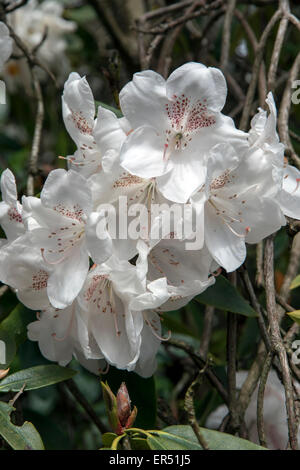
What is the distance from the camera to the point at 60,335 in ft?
3.21

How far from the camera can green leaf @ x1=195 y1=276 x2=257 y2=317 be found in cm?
108

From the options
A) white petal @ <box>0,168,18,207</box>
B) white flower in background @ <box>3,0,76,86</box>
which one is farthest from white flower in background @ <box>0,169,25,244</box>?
white flower in background @ <box>3,0,76,86</box>

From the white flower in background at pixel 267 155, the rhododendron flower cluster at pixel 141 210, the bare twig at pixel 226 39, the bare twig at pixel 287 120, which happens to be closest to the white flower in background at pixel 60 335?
the rhododendron flower cluster at pixel 141 210

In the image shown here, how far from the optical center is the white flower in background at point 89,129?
2.97 ft

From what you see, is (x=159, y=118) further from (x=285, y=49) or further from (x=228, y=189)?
(x=285, y=49)

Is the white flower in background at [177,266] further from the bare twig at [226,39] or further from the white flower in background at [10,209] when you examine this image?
the bare twig at [226,39]

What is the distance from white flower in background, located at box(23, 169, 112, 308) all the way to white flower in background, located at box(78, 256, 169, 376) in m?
Answer: 0.04

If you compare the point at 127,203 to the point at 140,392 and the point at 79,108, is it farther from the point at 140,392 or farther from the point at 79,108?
the point at 140,392

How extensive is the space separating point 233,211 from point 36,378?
40 centimetres

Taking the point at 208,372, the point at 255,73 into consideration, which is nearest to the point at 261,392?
the point at 208,372

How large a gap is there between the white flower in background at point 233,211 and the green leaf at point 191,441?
23 centimetres

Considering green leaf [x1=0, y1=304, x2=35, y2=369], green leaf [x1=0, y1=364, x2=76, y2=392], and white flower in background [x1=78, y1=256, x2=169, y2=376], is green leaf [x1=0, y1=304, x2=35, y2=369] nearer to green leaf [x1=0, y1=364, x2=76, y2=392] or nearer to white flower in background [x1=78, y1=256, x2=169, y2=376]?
green leaf [x1=0, y1=364, x2=76, y2=392]

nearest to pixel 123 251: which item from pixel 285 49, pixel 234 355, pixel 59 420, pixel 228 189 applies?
pixel 228 189
